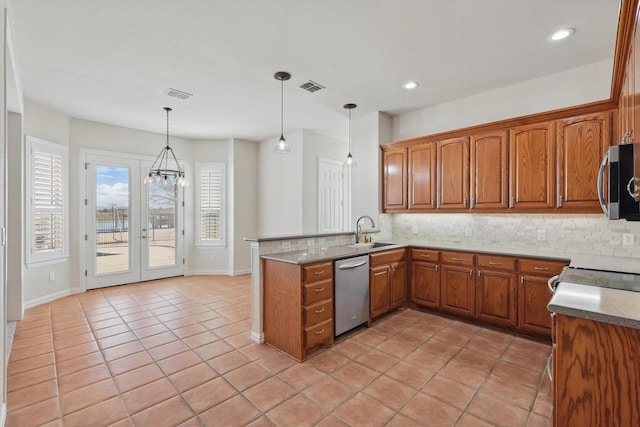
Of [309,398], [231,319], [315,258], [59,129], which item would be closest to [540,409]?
[309,398]

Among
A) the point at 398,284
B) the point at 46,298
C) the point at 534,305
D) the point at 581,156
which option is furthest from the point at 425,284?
the point at 46,298

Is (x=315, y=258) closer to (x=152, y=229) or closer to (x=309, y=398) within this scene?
(x=309, y=398)

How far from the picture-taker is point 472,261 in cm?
347

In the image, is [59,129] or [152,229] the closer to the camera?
[59,129]

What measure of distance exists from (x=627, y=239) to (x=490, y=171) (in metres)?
1.39

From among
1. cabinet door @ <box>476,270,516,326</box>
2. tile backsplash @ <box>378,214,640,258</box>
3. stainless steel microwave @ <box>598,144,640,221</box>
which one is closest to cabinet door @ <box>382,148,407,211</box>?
tile backsplash @ <box>378,214,640,258</box>

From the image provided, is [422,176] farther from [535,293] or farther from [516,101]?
[535,293]

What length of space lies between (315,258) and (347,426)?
4.53 ft

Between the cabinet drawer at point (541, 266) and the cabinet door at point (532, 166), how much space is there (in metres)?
0.61

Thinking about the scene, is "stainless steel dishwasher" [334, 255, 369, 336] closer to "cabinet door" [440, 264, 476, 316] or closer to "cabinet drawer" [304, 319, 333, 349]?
"cabinet drawer" [304, 319, 333, 349]

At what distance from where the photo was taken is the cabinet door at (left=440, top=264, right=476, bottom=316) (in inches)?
137

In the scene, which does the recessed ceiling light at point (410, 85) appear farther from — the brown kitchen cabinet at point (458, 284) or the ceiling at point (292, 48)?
the brown kitchen cabinet at point (458, 284)

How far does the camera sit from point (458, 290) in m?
3.58

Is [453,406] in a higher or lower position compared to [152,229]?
lower
